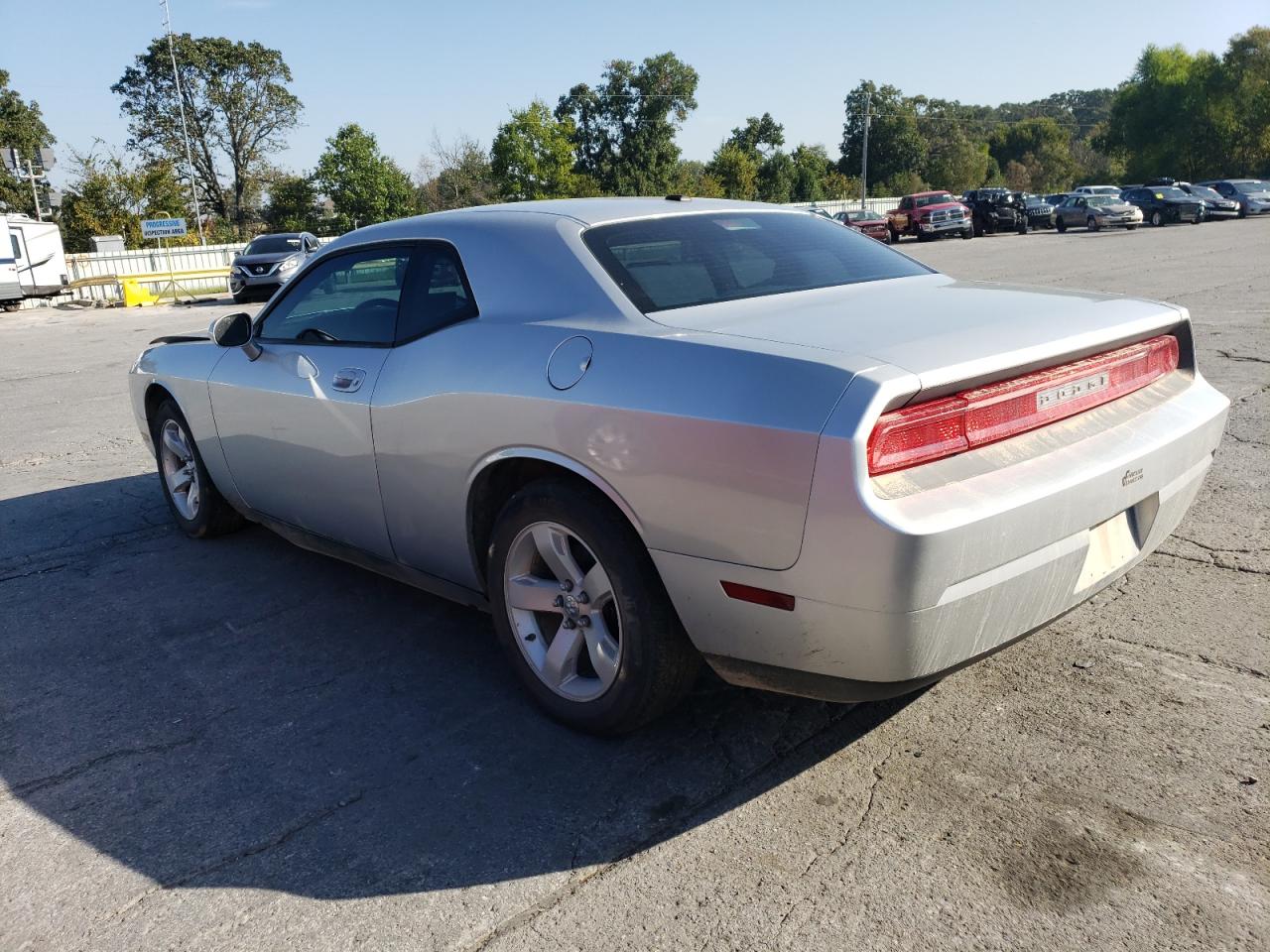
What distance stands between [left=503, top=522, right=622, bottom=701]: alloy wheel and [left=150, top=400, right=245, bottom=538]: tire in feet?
8.07

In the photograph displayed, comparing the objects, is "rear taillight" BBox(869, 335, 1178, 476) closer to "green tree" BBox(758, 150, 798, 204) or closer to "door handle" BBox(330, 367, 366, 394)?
"door handle" BBox(330, 367, 366, 394)

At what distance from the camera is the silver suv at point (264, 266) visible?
2395 cm

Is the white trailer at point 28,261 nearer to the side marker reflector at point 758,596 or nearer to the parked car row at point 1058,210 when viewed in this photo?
the parked car row at point 1058,210

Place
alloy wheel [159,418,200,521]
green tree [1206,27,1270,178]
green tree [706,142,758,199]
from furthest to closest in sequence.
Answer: green tree [1206,27,1270,178], green tree [706,142,758,199], alloy wheel [159,418,200,521]

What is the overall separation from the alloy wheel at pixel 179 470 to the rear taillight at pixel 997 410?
3945 millimetres

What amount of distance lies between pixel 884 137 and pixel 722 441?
354ft

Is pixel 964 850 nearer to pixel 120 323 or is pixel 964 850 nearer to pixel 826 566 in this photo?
pixel 826 566

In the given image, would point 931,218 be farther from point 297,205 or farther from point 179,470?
point 297,205

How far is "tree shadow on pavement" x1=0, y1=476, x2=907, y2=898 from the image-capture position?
2.59m

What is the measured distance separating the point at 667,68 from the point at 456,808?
86.2 metres

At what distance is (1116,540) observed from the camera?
280 cm

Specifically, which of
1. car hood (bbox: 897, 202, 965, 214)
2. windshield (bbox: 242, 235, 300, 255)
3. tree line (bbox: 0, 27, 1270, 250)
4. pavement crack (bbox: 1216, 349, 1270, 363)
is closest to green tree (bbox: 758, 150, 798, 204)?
tree line (bbox: 0, 27, 1270, 250)

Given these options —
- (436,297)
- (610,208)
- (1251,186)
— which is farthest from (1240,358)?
(1251,186)

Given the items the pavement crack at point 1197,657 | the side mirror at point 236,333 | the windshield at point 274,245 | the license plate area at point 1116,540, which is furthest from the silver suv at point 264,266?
the license plate area at point 1116,540
